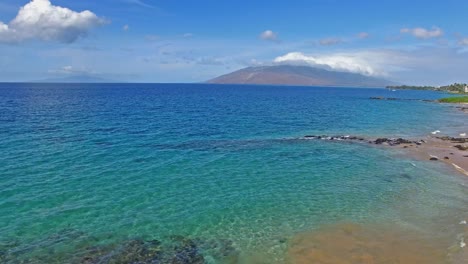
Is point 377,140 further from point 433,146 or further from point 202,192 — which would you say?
point 202,192

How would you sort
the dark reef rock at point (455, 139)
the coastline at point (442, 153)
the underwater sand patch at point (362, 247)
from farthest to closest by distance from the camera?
the dark reef rock at point (455, 139) < the coastline at point (442, 153) < the underwater sand patch at point (362, 247)

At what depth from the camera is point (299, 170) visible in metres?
40.1

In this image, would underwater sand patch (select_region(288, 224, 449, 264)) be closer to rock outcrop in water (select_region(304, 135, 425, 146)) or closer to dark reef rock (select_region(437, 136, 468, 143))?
rock outcrop in water (select_region(304, 135, 425, 146))

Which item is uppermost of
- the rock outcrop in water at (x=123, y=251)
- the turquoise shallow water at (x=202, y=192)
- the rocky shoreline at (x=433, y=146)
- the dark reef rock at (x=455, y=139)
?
the dark reef rock at (x=455, y=139)

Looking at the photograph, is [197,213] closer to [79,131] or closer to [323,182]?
[323,182]

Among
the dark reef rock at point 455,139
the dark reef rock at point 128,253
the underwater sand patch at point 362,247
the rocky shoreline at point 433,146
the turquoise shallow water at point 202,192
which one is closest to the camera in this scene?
the dark reef rock at point 128,253

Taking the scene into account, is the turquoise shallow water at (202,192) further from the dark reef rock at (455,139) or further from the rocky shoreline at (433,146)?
the dark reef rock at (455,139)

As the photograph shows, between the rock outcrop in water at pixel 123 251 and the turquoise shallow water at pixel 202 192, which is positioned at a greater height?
the turquoise shallow water at pixel 202 192

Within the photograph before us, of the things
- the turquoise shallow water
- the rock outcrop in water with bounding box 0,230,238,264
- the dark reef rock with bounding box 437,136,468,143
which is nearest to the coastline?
the dark reef rock with bounding box 437,136,468,143

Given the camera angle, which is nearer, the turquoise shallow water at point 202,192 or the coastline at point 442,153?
the turquoise shallow water at point 202,192

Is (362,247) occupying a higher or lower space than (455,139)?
lower

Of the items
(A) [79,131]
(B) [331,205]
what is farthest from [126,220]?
(A) [79,131]

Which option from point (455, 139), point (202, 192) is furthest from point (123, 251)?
point (455, 139)

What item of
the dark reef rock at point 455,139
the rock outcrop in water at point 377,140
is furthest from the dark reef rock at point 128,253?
the dark reef rock at point 455,139
